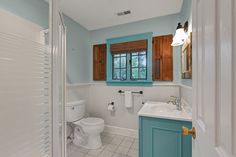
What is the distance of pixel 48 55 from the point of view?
85cm

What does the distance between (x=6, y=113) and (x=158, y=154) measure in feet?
4.72

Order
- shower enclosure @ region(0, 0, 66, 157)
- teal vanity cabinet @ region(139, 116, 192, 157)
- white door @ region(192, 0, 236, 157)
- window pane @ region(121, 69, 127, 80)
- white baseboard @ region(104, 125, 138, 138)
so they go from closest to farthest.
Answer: white door @ region(192, 0, 236, 157), shower enclosure @ region(0, 0, 66, 157), teal vanity cabinet @ region(139, 116, 192, 157), white baseboard @ region(104, 125, 138, 138), window pane @ region(121, 69, 127, 80)

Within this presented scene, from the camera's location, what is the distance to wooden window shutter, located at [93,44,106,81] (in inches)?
105

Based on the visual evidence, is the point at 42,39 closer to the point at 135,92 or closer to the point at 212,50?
the point at 212,50

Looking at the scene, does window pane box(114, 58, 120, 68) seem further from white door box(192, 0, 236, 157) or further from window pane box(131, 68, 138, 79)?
white door box(192, 0, 236, 157)

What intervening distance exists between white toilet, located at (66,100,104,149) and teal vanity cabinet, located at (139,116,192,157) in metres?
0.91

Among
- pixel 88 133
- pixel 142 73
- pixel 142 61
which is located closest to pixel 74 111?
pixel 88 133

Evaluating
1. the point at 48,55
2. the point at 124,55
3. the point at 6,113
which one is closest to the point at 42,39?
the point at 48,55

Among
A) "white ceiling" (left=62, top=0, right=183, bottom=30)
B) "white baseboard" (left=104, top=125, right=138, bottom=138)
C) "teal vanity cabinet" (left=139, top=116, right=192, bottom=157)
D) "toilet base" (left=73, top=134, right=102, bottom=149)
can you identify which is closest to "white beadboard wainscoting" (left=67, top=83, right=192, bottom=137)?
"white baseboard" (left=104, top=125, right=138, bottom=138)

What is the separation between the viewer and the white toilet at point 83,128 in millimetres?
1941

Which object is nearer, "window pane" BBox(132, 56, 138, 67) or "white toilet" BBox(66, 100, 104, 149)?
"white toilet" BBox(66, 100, 104, 149)

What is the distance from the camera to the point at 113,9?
6.46 feet

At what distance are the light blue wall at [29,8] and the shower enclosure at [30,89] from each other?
10.0 inches

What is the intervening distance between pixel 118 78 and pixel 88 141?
133cm
